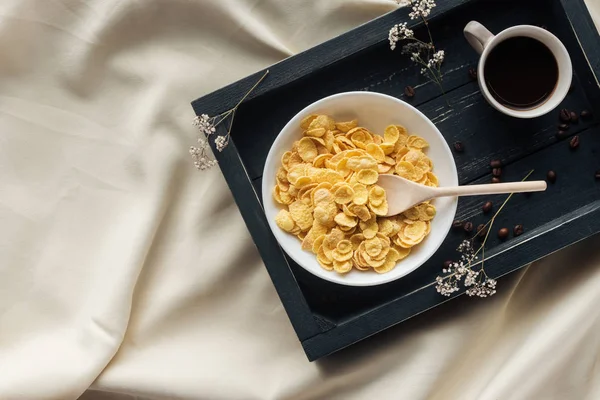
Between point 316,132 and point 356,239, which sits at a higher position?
point 316,132

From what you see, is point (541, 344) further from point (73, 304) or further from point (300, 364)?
point (73, 304)

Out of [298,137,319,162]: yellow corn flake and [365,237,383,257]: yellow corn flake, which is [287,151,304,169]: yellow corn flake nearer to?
[298,137,319,162]: yellow corn flake

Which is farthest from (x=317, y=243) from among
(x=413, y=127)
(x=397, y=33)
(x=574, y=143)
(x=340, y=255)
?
(x=574, y=143)

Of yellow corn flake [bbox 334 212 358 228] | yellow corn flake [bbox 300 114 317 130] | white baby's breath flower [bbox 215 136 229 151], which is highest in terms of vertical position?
white baby's breath flower [bbox 215 136 229 151]

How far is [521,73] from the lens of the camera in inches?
44.1

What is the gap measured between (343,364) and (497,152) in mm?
478

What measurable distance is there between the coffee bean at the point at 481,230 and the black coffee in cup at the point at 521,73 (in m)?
0.21

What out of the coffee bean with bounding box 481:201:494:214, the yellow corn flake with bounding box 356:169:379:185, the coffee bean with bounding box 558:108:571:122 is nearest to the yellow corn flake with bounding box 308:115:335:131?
the yellow corn flake with bounding box 356:169:379:185

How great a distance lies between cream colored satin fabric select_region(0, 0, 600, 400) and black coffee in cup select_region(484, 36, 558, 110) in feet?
0.78

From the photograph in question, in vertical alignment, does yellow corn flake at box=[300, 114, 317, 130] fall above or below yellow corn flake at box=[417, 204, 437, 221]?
above

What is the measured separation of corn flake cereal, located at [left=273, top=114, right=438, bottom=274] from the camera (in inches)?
42.9

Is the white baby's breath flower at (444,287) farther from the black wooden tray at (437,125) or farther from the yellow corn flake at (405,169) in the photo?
the yellow corn flake at (405,169)

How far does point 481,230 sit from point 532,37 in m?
0.33

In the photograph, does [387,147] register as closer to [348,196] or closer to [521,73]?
[348,196]
